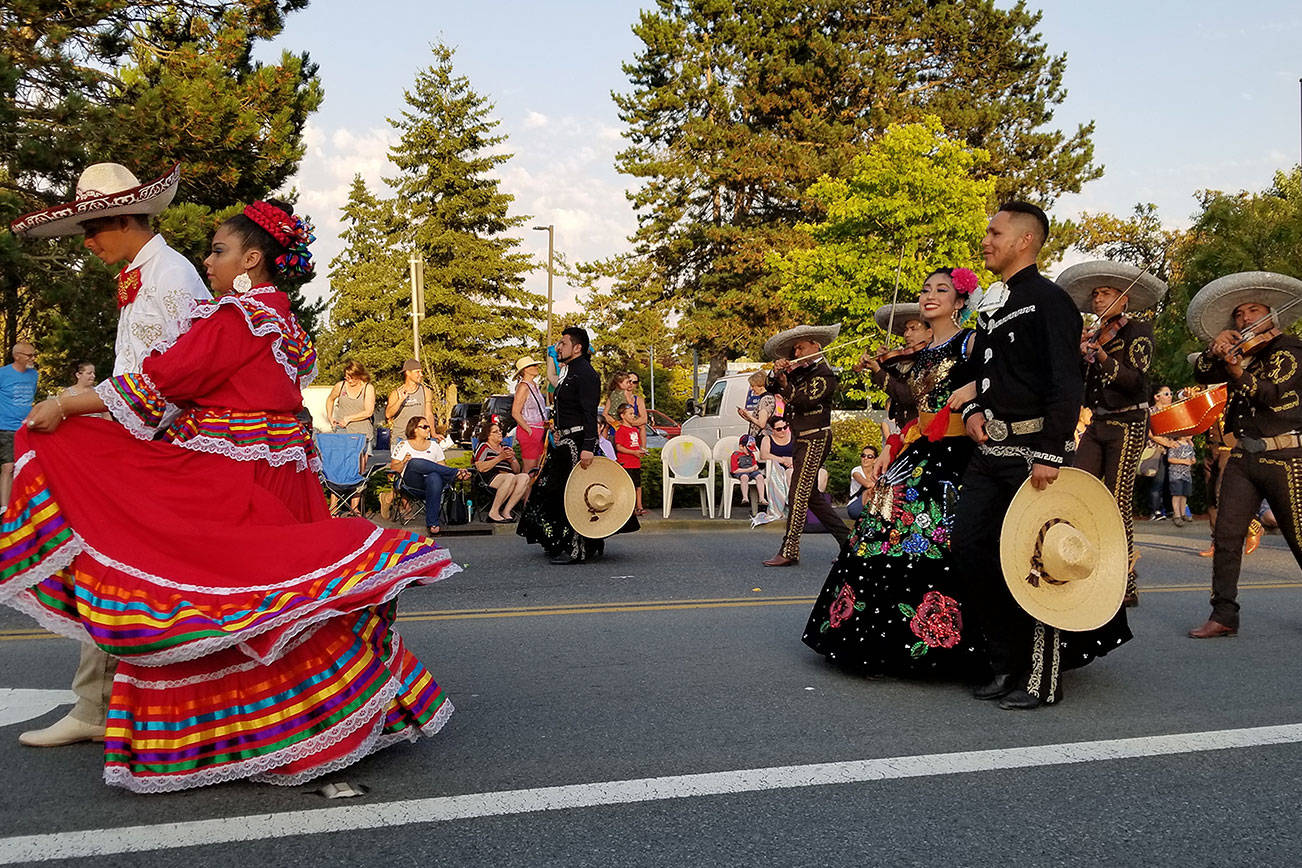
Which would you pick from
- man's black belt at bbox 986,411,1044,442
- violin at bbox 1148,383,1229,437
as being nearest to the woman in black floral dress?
man's black belt at bbox 986,411,1044,442

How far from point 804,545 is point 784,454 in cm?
308

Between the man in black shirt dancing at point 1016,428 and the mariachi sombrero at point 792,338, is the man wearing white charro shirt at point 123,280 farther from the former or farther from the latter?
the mariachi sombrero at point 792,338

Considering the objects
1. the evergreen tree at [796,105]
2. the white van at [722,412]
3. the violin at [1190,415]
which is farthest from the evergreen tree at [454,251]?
the violin at [1190,415]

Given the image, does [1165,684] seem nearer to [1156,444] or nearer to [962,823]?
[962,823]

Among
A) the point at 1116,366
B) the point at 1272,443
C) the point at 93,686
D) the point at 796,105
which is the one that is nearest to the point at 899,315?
the point at 1116,366

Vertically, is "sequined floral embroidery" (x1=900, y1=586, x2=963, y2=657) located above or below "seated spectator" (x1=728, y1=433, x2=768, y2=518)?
below

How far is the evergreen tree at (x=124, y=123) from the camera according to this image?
1446 centimetres

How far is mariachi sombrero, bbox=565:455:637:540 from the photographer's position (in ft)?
32.6

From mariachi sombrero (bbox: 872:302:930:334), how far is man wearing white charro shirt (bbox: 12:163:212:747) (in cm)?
424

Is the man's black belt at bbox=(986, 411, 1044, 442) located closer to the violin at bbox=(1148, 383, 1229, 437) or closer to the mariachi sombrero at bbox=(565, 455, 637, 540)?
the violin at bbox=(1148, 383, 1229, 437)

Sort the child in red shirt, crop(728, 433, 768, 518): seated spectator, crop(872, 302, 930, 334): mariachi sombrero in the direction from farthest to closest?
crop(728, 433, 768, 518): seated spectator
the child in red shirt
crop(872, 302, 930, 334): mariachi sombrero

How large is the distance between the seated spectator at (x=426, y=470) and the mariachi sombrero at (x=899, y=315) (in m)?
6.85

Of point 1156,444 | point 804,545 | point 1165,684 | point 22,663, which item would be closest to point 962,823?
point 1165,684

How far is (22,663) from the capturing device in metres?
5.91
